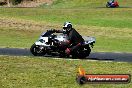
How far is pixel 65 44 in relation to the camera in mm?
23906

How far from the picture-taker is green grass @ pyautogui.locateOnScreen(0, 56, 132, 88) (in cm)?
1526

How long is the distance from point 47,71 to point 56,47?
660 cm

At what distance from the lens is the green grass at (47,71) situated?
15258 millimetres

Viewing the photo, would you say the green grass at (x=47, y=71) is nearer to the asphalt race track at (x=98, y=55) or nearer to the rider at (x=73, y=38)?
the rider at (x=73, y=38)

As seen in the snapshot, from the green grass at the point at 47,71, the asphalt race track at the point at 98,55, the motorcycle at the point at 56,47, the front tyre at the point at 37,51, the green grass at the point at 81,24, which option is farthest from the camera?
the green grass at the point at 81,24

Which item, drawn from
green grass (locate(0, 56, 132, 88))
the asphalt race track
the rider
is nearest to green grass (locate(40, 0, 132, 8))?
the asphalt race track

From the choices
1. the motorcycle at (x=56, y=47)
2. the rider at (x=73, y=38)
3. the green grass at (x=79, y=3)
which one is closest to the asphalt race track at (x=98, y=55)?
the motorcycle at (x=56, y=47)

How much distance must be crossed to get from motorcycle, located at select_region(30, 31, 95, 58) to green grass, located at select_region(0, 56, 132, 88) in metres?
2.32

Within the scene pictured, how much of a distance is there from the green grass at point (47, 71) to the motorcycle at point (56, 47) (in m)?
2.32

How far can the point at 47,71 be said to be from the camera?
17.7 metres

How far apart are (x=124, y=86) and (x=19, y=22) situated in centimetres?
3225

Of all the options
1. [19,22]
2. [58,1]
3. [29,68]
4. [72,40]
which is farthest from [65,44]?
[58,1]

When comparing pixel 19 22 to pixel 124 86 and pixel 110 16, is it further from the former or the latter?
pixel 124 86

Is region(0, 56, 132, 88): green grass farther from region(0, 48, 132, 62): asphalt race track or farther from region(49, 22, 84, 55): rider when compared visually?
region(0, 48, 132, 62): asphalt race track
